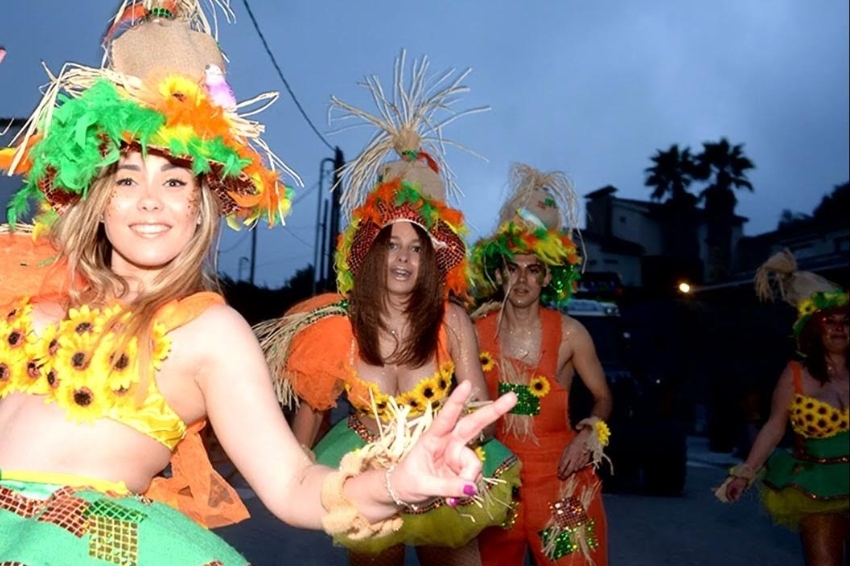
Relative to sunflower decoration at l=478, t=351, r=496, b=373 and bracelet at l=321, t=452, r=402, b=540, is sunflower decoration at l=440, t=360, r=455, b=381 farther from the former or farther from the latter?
bracelet at l=321, t=452, r=402, b=540

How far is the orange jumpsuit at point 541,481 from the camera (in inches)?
198

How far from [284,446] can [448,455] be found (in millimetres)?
532

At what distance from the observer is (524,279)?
5734 millimetres

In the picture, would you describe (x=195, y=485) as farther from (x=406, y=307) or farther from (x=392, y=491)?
(x=406, y=307)

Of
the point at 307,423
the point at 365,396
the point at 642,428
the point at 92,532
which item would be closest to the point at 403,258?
the point at 365,396

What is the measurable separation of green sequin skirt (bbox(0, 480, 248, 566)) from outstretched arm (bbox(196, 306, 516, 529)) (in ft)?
0.59

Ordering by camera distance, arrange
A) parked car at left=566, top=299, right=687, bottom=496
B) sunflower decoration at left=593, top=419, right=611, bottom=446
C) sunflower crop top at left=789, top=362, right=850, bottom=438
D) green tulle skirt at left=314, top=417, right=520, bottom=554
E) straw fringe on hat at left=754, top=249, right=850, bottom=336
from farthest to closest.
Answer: parked car at left=566, top=299, right=687, bottom=496 → straw fringe on hat at left=754, top=249, right=850, bottom=336 → sunflower crop top at left=789, top=362, right=850, bottom=438 → sunflower decoration at left=593, top=419, right=611, bottom=446 → green tulle skirt at left=314, top=417, right=520, bottom=554

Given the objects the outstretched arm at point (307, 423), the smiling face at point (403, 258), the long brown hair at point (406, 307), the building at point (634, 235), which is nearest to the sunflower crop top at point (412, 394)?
the long brown hair at point (406, 307)

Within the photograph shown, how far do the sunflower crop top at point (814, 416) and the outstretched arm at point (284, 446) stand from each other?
4014 millimetres

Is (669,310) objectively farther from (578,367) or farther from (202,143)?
(202,143)

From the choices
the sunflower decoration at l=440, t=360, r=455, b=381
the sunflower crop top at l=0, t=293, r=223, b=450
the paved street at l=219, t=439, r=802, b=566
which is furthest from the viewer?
the paved street at l=219, t=439, r=802, b=566

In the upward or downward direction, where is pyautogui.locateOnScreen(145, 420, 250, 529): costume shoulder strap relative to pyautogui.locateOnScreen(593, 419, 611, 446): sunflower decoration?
downward

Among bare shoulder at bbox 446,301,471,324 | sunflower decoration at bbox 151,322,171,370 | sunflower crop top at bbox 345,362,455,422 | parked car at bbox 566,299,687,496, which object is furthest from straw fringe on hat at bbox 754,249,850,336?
parked car at bbox 566,299,687,496

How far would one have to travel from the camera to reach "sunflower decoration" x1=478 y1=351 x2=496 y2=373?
5562mm
